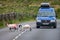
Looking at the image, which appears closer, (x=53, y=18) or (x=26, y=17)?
(x=53, y=18)

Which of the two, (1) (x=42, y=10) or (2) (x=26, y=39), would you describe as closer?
(2) (x=26, y=39)

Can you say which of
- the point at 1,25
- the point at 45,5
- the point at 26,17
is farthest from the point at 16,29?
the point at 26,17

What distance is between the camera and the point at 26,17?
182 feet

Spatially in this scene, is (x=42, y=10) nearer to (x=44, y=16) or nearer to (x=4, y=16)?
(x=44, y=16)

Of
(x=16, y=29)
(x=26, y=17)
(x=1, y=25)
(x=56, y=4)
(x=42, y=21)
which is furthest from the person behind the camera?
(x=56, y=4)

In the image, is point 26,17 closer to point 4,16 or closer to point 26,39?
point 4,16

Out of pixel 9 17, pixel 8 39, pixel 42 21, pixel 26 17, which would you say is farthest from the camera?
pixel 26 17

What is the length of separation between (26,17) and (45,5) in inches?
659

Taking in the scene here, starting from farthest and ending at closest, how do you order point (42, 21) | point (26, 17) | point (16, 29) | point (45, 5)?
point (26, 17), point (45, 5), point (42, 21), point (16, 29)

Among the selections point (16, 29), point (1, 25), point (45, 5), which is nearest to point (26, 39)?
point (16, 29)

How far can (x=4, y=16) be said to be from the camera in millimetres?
39625

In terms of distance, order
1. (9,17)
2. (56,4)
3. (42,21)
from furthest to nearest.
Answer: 1. (56,4)
2. (9,17)
3. (42,21)

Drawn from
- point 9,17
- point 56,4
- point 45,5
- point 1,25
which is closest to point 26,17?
point 9,17

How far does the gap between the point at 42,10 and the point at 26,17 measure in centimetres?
2124
